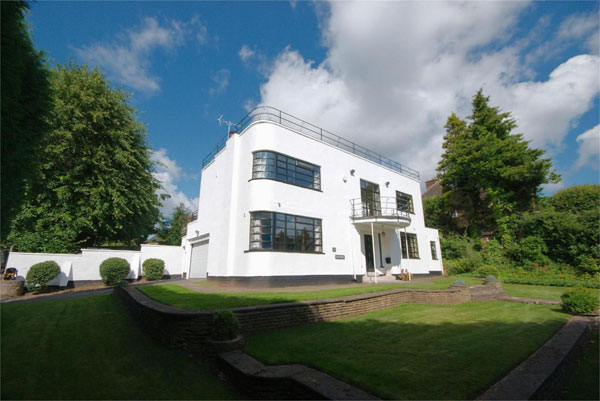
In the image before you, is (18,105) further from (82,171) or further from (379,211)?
(379,211)

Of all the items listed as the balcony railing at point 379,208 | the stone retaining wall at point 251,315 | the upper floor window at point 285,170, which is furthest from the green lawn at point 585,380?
the upper floor window at point 285,170

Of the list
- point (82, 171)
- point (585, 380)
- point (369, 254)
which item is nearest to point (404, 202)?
point (369, 254)

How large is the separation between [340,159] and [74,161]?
16.7 m

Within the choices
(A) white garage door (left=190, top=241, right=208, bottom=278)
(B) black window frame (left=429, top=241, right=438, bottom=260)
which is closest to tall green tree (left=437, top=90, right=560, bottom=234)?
(B) black window frame (left=429, top=241, right=438, bottom=260)

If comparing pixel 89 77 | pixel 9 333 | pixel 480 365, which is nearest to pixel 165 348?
pixel 9 333

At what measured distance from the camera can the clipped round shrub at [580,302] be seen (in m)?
8.49

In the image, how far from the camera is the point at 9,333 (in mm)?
6441

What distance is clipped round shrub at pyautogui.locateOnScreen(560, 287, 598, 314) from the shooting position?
849 centimetres

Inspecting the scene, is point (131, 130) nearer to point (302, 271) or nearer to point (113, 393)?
point (302, 271)

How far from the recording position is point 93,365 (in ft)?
15.7

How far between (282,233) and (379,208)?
8728 millimetres

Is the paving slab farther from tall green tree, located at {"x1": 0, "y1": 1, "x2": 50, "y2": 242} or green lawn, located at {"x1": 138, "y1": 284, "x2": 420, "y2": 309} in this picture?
tall green tree, located at {"x1": 0, "y1": 1, "x2": 50, "y2": 242}

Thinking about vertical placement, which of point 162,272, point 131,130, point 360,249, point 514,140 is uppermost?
point 514,140

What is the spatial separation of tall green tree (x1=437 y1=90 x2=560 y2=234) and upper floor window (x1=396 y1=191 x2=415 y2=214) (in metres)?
8.26
